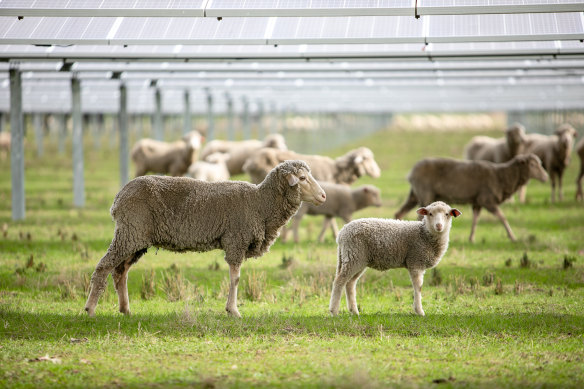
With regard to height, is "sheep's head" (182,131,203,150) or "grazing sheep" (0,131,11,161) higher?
"grazing sheep" (0,131,11,161)

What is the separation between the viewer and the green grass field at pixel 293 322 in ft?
23.1

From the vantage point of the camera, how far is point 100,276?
30.3ft

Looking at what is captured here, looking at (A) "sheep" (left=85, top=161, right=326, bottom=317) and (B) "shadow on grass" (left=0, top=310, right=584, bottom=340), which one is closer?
(B) "shadow on grass" (left=0, top=310, right=584, bottom=340)

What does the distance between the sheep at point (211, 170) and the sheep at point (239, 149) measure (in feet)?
3.86

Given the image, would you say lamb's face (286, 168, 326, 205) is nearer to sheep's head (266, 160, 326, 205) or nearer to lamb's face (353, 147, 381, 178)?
sheep's head (266, 160, 326, 205)

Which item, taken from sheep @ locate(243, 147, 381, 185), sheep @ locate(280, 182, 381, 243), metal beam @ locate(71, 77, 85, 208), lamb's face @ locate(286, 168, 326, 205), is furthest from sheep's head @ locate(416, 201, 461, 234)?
metal beam @ locate(71, 77, 85, 208)

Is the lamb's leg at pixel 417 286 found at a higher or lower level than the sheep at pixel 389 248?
lower

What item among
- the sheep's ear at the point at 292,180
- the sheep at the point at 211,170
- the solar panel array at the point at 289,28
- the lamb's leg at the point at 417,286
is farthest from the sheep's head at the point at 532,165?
the sheep's ear at the point at 292,180

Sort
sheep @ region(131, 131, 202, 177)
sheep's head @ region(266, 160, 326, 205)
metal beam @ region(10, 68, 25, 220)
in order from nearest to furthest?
sheep's head @ region(266, 160, 326, 205) < metal beam @ region(10, 68, 25, 220) < sheep @ region(131, 131, 202, 177)

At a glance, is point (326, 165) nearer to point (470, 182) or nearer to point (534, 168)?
point (470, 182)

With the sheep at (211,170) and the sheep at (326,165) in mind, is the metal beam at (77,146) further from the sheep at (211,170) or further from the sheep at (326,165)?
the sheep at (326,165)

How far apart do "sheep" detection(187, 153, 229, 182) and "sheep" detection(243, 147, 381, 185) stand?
3.38 ft

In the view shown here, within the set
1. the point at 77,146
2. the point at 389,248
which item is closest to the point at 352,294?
the point at 389,248

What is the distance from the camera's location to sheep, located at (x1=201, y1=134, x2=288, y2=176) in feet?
73.0
